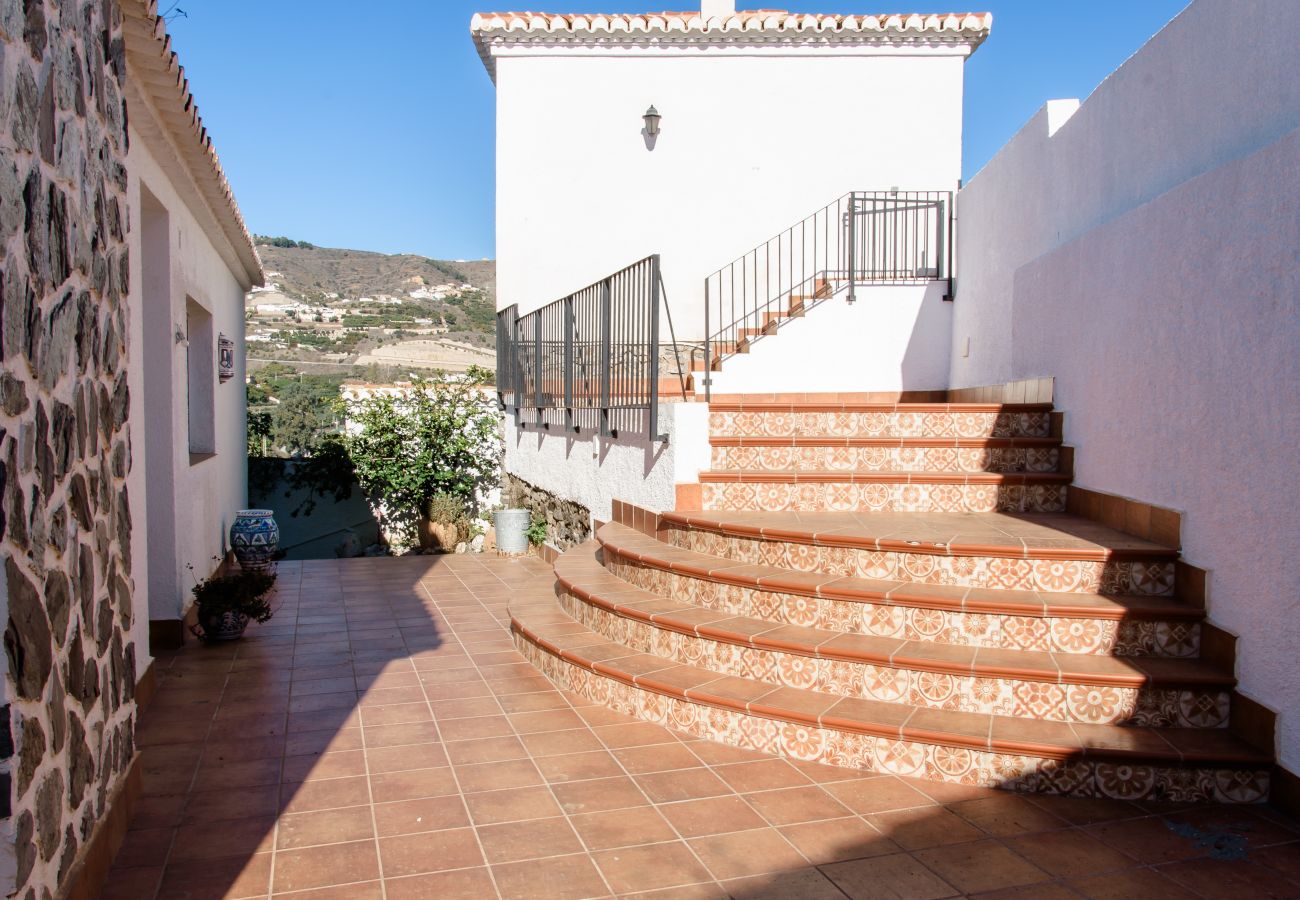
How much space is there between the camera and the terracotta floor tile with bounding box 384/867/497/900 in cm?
282

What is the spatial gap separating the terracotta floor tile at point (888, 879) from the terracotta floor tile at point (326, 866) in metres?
1.48

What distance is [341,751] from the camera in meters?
4.04

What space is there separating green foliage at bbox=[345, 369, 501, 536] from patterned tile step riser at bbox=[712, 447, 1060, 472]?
600cm

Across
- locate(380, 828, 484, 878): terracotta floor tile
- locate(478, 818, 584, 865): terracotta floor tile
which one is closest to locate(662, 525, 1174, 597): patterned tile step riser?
locate(478, 818, 584, 865): terracotta floor tile

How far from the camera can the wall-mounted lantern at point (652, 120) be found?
1020 cm

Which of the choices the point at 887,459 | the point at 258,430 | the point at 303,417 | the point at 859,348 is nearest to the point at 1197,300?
the point at 887,459

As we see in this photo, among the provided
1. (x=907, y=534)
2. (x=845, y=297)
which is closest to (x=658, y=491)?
(x=907, y=534)

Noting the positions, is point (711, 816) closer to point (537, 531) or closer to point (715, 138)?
point (537, 531)

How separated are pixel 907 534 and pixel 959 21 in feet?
25.3

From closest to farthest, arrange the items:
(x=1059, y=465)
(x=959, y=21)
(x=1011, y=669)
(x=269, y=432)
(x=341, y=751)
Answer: (x=1011, y=669) → (x=341, y=751) → (x=1059, y=465) → (x=959, y=21) → (x=269, y=432)

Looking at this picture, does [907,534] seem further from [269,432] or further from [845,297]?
[269,432]

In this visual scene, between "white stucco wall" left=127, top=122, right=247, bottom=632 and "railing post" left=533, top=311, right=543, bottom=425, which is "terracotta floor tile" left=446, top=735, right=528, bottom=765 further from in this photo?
"railing post" left=533, top=311, right=543, bottom=425

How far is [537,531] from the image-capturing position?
30.7 feet

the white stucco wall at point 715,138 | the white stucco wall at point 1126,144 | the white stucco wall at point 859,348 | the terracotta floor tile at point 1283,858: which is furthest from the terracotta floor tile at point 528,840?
the white stucco wall at point 715,138
